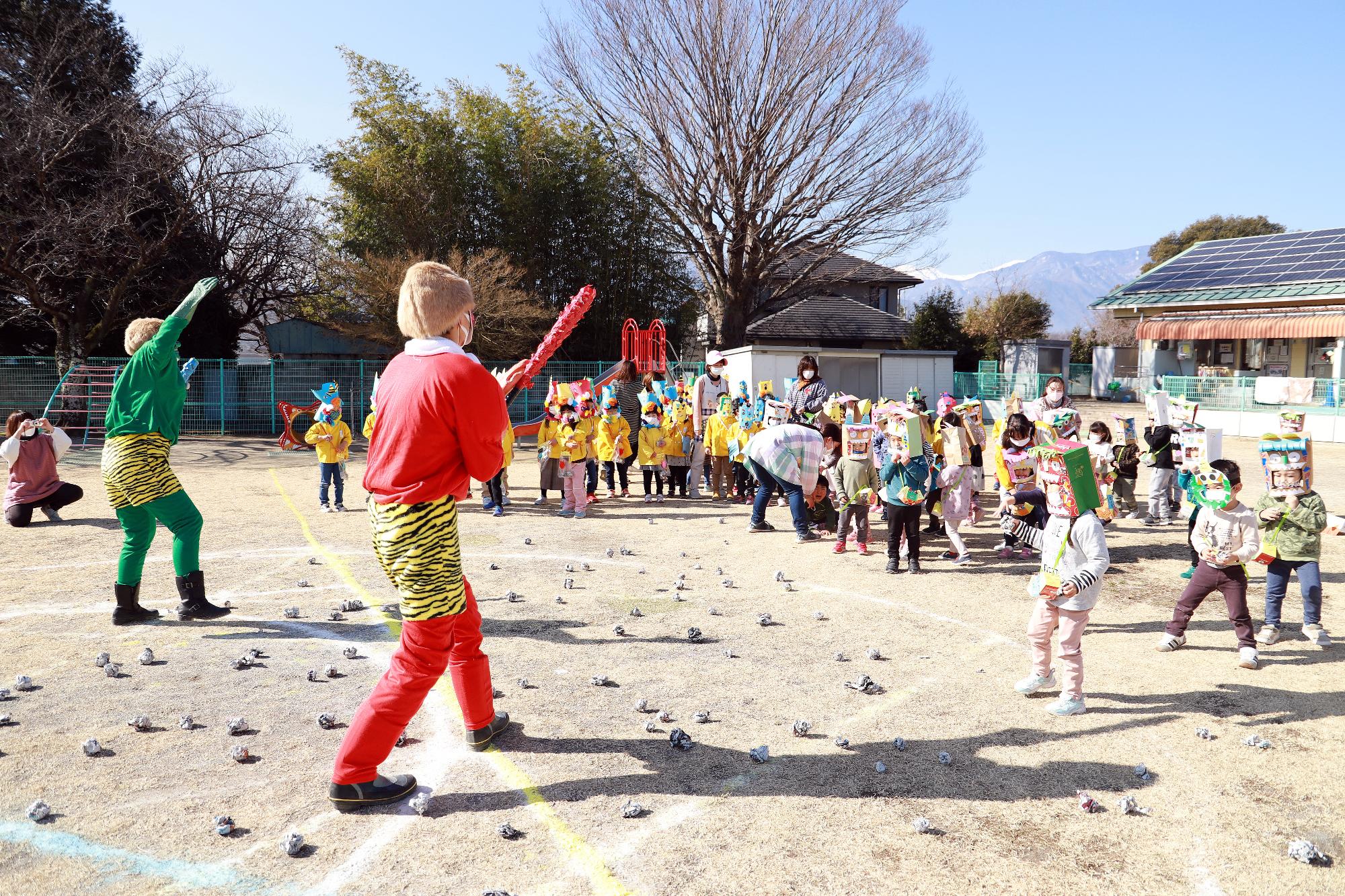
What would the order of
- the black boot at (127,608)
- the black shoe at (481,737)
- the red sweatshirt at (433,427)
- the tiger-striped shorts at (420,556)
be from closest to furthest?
the red sweatshirt at (433,427)
the tiger-striped shorts at (420,556)
the black shoe at (481,737)
the black boot at (127,608)

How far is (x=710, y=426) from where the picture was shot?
13320mm

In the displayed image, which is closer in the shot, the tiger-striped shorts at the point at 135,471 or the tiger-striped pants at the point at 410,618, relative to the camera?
the tiger-striped pants at the point at 410,618

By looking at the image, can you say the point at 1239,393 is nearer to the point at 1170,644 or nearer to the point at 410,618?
the point at 1170,644

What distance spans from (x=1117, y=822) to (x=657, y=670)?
275 cm

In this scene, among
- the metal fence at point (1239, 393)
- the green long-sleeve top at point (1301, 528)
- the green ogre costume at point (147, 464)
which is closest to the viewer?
the green long-sleeve top at point (1301, 528)

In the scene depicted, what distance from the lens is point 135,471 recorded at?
6.08m

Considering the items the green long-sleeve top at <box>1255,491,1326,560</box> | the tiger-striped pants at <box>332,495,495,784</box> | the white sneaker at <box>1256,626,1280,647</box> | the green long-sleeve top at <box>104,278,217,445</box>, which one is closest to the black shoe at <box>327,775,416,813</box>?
the tiger-striped pants at <box>332,495,495,784</box>

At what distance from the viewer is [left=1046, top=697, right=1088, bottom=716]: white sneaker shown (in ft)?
15.9

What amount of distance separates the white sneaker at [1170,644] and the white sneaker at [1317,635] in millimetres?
882

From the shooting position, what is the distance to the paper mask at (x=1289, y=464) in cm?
607

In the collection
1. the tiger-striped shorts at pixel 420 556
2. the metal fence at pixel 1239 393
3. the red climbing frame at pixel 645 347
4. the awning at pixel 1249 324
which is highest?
the awning at pixel 1249 324

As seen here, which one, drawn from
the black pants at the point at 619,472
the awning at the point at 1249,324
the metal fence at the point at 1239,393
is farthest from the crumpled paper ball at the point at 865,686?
the awning at the point at 1249,324

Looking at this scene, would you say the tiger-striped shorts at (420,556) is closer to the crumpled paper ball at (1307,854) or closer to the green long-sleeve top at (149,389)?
the green long-sleeve top at (149,389)

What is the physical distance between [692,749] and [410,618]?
161 centimetres
